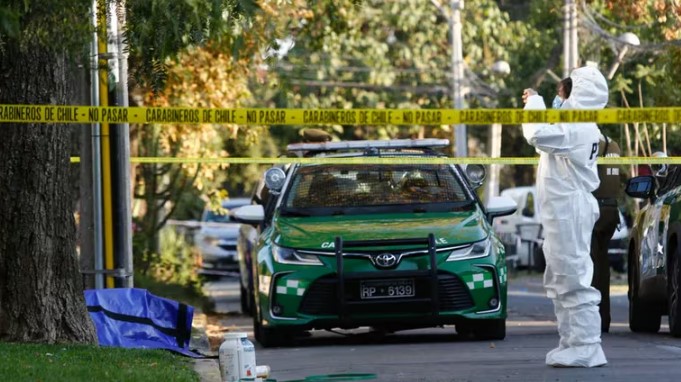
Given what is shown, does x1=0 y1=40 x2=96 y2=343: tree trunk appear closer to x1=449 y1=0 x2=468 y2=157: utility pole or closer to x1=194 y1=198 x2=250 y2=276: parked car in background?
x1=194 y1=198 x2=250 y2=276: parked car in background

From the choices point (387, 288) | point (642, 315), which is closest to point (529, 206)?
point (642, 315)

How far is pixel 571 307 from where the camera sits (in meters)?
10.1

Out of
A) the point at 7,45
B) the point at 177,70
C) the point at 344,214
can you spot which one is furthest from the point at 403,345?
the point at 177,70

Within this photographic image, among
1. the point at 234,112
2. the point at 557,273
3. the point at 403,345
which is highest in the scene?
the point at 234,112

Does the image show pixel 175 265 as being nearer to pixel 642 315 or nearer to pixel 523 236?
pixel 523 236

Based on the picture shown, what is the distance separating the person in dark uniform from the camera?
43.3ft

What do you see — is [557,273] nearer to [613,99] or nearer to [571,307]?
[571,307]

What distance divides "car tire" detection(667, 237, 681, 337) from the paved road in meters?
0.13

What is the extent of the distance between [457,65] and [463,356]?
23936 millimetres

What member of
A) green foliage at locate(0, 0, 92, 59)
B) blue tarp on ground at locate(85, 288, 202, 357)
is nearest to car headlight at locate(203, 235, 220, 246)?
blue tarp on ground at locate(85, 288, 202, 357)

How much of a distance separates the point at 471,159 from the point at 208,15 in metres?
4.98

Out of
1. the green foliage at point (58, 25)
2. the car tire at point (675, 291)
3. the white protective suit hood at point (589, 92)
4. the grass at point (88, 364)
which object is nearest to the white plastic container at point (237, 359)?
the grass at point (88, 364)

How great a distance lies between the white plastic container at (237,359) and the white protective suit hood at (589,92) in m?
2.83

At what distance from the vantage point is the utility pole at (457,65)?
111ft
